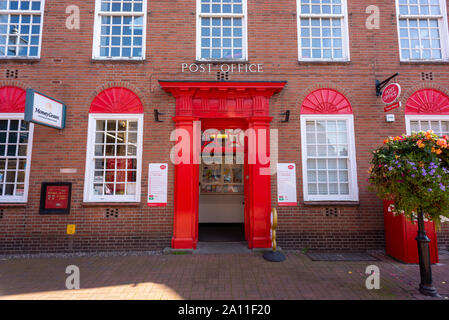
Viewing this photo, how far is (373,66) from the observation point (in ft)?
21.4

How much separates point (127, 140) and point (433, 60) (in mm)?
8996

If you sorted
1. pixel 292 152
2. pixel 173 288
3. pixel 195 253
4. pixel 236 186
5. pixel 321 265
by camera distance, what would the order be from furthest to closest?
pixel 236 186 → pixel 292 152 → pixel 195 253 → pixel 321 265 → pixel 173 288

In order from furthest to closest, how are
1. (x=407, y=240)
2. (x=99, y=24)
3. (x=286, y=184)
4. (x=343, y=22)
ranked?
(x=343, y=22) → (x=99, y=24) → (x=286, y=184) → (x=407, y=240)

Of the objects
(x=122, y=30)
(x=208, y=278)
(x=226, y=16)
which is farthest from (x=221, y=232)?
(x=122, y=30)

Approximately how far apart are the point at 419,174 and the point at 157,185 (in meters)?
5.56

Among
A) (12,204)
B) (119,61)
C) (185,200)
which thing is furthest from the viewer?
(119,61)

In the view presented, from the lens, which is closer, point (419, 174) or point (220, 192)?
point (419, 174)

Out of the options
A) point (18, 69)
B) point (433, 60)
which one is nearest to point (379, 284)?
point (433, 60)

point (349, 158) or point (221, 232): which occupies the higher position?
point (349, 158)

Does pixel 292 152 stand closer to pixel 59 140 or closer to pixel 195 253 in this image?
pixel 195 253

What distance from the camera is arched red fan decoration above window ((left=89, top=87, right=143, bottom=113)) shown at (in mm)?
6281

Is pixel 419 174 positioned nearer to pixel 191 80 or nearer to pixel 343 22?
pixel 343 22

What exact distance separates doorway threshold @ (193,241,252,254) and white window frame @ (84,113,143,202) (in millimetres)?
2129

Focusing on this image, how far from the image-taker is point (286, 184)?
615 cm
